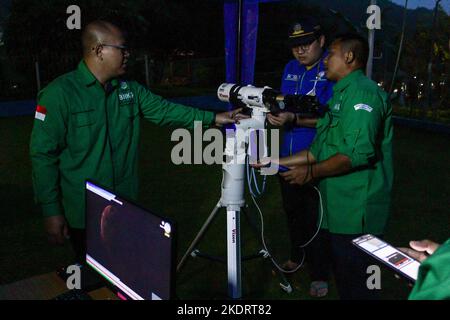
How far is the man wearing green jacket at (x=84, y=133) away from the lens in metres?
2.44

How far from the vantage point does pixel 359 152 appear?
91.0 inches

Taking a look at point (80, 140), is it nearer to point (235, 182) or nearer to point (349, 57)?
point (235, 182)

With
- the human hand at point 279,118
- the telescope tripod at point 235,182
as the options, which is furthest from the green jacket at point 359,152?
the telescope tripod at point 235,182

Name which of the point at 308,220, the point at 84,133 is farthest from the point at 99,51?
the point at 308,220

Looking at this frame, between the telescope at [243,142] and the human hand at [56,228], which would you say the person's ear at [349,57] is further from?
the human hand at [56,228]

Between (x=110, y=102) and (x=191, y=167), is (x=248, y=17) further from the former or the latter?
(x=191, y=167)

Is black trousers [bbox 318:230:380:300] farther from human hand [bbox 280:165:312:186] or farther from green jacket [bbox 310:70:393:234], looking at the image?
human hand [bbox 280:165:312:186]

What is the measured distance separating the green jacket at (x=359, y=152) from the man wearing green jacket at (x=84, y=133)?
119cm

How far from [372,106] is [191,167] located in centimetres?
559

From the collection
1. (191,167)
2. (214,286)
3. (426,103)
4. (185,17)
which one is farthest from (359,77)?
(185,17)

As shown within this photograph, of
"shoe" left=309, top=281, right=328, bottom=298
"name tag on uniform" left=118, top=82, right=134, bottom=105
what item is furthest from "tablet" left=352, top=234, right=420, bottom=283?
"shoe" left=309, top=281, right=328, bottom=298

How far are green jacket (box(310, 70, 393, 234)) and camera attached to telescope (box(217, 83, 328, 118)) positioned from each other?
117mm

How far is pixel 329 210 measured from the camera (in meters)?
2.62

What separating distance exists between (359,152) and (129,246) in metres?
1.31
